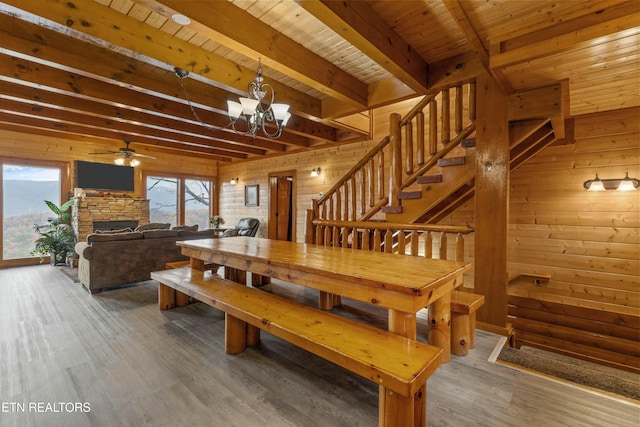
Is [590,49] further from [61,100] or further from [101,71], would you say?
[61,100]

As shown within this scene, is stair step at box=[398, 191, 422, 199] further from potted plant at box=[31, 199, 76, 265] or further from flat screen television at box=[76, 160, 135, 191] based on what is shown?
flat screen television at box=[76, 160, 135, 191]

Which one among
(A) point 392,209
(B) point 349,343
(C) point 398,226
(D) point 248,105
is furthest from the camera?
(A) point 392,209

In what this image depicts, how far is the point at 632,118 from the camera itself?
11.4ft

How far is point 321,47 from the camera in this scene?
2.84 m

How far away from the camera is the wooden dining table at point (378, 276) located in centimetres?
149

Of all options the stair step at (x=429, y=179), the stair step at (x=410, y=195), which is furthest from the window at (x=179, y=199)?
the stair step at (x=429, y=179)

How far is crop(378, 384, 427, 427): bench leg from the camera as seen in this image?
1229 millimetres

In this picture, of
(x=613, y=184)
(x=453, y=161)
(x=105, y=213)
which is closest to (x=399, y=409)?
(x=453, y=161)

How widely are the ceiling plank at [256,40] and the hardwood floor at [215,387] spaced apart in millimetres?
2434

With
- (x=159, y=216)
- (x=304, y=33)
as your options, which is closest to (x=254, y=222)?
(x=159, y=216)

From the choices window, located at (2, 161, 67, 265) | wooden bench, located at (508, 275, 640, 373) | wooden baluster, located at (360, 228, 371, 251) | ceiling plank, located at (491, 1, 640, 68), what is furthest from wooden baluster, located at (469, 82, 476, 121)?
window, located at (2, 161, 67, 265)

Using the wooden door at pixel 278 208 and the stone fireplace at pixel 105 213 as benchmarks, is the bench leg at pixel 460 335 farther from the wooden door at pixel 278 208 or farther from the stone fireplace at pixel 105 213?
the stone fireplace at pixel 105 213

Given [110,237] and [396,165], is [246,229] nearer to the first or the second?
[110,237]

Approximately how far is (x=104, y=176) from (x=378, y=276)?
757cm
